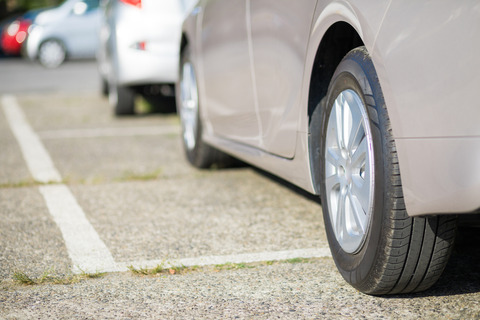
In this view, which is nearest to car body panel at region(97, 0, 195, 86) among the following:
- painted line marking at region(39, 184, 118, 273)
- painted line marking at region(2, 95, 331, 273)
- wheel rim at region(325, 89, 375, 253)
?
painted line marking at region(2, 95, 331, 273)

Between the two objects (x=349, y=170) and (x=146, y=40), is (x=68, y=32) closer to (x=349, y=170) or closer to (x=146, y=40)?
(x=146, y=40)

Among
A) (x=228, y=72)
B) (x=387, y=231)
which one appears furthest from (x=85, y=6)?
(x=387, y=231)

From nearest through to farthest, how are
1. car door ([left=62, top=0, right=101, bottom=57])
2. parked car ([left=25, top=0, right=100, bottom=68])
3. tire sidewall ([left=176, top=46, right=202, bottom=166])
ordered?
tire sidewall ([left=176, top=46, right=202, bottom=166])
car door ([left=62, top=0, right=101, bottom=57])
parked car ([left=25, top=0, right=100, bottom=68])

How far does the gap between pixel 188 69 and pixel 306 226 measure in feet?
6.43

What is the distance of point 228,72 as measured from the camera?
407 centimetres

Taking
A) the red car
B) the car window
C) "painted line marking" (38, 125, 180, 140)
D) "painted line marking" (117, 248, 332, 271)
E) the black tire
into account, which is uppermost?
the car window

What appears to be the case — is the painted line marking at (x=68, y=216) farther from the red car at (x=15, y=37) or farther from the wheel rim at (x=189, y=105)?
the red car at (x=15, y=37)

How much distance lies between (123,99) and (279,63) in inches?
206

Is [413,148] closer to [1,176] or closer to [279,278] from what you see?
[279,278]

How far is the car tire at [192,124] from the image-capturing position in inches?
200

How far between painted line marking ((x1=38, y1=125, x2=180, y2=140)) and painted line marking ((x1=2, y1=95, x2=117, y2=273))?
0.86ft

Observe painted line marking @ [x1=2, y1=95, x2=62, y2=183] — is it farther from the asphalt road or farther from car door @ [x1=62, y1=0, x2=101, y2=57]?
car door @ [x1=62, y1=0, x2=101, y2=57]

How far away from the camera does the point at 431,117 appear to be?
2141mm

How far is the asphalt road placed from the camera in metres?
2.61
